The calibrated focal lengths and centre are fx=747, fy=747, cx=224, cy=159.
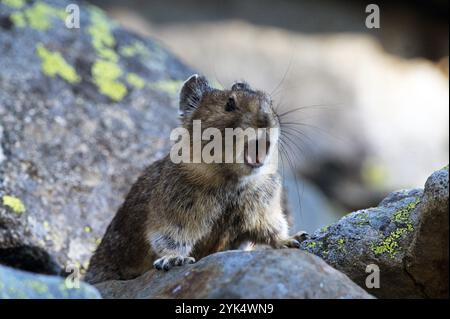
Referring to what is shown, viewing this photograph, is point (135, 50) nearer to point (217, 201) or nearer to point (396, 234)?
point (217, 201)

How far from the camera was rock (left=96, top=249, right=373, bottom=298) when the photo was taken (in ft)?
17.2

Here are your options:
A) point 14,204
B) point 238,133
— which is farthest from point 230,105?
point 14,204

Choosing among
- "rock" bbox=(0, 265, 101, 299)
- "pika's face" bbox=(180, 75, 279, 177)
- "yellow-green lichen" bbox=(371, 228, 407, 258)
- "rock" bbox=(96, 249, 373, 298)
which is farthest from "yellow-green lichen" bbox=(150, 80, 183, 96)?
"rock" bbox=(0, 265, 101, 299)

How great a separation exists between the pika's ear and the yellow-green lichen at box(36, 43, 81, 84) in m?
2.83

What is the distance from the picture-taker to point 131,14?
18875 mm

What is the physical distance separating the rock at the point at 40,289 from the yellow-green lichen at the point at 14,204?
3071 mm

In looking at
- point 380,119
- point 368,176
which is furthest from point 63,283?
point 380,119

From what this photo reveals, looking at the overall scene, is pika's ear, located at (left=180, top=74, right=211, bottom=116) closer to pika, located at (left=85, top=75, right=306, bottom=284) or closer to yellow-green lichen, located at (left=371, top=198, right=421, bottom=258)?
pika, located at (left=85, top=75, right=306, bottom=284)

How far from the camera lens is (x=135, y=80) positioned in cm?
1089

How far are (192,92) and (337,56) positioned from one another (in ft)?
38.3

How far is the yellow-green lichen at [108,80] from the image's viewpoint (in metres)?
10.5

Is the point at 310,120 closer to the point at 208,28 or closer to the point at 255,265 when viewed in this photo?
the point at 208,28

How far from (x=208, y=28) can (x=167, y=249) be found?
12.5 m

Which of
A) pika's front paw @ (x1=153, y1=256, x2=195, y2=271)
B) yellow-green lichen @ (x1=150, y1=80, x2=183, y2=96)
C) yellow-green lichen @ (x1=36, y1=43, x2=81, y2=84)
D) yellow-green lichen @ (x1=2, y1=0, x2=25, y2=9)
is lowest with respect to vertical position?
pika's front paw @ (x1=153, y1=256, x2=195, y2=271)
